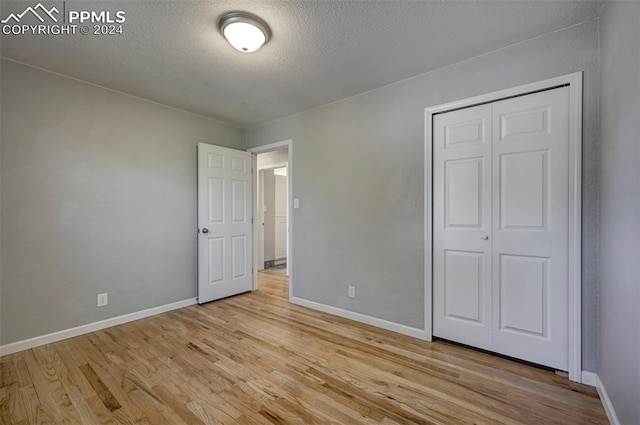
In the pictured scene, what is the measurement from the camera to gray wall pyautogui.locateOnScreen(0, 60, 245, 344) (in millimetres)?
2336

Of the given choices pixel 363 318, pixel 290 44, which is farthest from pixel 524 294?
pixel 290 44

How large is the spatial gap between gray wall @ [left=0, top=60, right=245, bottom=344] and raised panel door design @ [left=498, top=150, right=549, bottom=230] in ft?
11.4

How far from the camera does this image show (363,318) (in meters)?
2.92

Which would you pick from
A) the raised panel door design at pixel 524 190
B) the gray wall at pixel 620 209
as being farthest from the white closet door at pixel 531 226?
the gray wall at pixel 620 209

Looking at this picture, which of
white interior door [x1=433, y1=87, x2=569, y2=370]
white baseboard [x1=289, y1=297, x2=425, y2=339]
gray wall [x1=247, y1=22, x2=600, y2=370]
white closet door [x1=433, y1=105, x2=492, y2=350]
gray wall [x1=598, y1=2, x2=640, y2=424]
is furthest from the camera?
white baseboard [x1=289, y1=297, x2=425, y2=339]

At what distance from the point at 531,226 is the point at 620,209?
64cm

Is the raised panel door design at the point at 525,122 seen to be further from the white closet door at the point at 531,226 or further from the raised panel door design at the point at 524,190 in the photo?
the raised panel door design at the point at 524,190

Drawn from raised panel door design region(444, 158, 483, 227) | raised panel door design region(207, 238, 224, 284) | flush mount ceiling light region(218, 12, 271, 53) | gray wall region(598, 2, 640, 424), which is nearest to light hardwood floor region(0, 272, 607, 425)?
gray wall region(598, 2, 640, 424)

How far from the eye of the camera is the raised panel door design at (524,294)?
2.02 metres

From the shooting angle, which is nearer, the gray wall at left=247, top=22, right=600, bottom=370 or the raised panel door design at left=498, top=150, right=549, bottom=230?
the gray wall at left=247, top=22, right=600, bottom=370

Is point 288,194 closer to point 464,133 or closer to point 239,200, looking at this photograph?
point 239,200

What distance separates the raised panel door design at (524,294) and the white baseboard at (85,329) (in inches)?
137

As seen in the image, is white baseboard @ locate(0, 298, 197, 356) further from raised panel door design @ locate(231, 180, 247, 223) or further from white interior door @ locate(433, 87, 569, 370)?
white interior door @ locate(433, 87, 569, 370)

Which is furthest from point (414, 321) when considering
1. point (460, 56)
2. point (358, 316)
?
point (460, 56)
